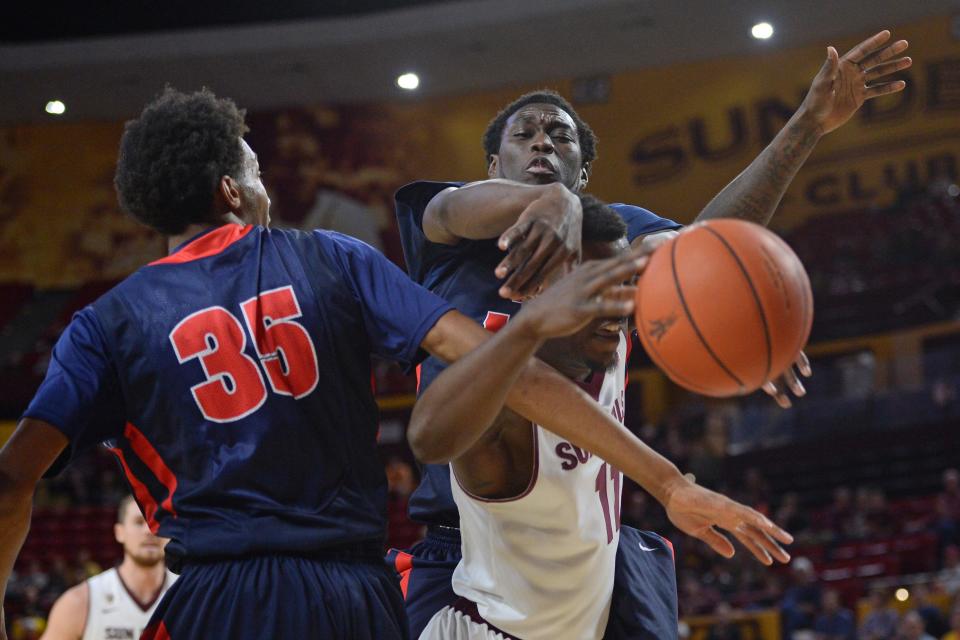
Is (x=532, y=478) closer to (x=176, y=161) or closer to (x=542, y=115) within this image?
(x=176, y=161)

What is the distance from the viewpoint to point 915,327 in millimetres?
17203

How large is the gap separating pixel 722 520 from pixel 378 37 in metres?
15.6

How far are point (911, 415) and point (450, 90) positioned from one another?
862cm

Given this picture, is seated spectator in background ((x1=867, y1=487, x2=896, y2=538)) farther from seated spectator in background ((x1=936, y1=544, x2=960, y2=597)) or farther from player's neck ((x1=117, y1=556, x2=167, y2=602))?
player's neck ((x1=117, y1=556, x2=167, y2=602))

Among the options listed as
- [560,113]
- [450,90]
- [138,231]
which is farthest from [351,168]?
[560,113]

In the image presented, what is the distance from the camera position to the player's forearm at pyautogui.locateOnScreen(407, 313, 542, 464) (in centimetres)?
238

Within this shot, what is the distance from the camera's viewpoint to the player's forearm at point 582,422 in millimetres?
2588

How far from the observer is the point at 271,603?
256 centimetres

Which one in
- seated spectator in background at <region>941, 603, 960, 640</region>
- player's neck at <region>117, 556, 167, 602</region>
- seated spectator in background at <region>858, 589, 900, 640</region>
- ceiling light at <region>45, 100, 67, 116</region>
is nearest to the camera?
player's neck at <region>117, 556, 167, 602</region>

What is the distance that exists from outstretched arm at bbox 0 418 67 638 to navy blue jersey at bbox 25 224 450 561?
→ 0.11 ft

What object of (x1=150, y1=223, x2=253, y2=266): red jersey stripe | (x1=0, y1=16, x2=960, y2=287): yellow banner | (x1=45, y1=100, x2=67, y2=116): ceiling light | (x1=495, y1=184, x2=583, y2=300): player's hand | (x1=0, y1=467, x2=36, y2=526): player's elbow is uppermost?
(x1=45, y1=100, x2=67, y2=116): ceiling light

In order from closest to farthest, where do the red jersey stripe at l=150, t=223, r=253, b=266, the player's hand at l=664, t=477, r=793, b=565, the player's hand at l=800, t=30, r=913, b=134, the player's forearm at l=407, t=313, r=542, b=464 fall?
the player's forearm at l=407, t=313, r=542, b=464, the player's hand at l=664, t=477, r=793, b=565, the red jersey stripe at l=150, t=223, r=253, b=266, the player's hand at l=800, t=30, r=913, b=134

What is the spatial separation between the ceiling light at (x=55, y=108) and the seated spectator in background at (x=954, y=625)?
15230 millimetres

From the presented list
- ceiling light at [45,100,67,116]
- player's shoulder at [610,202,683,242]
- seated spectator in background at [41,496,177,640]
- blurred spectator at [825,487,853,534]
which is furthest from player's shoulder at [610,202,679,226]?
ceiling light at [45,100,67,116]
